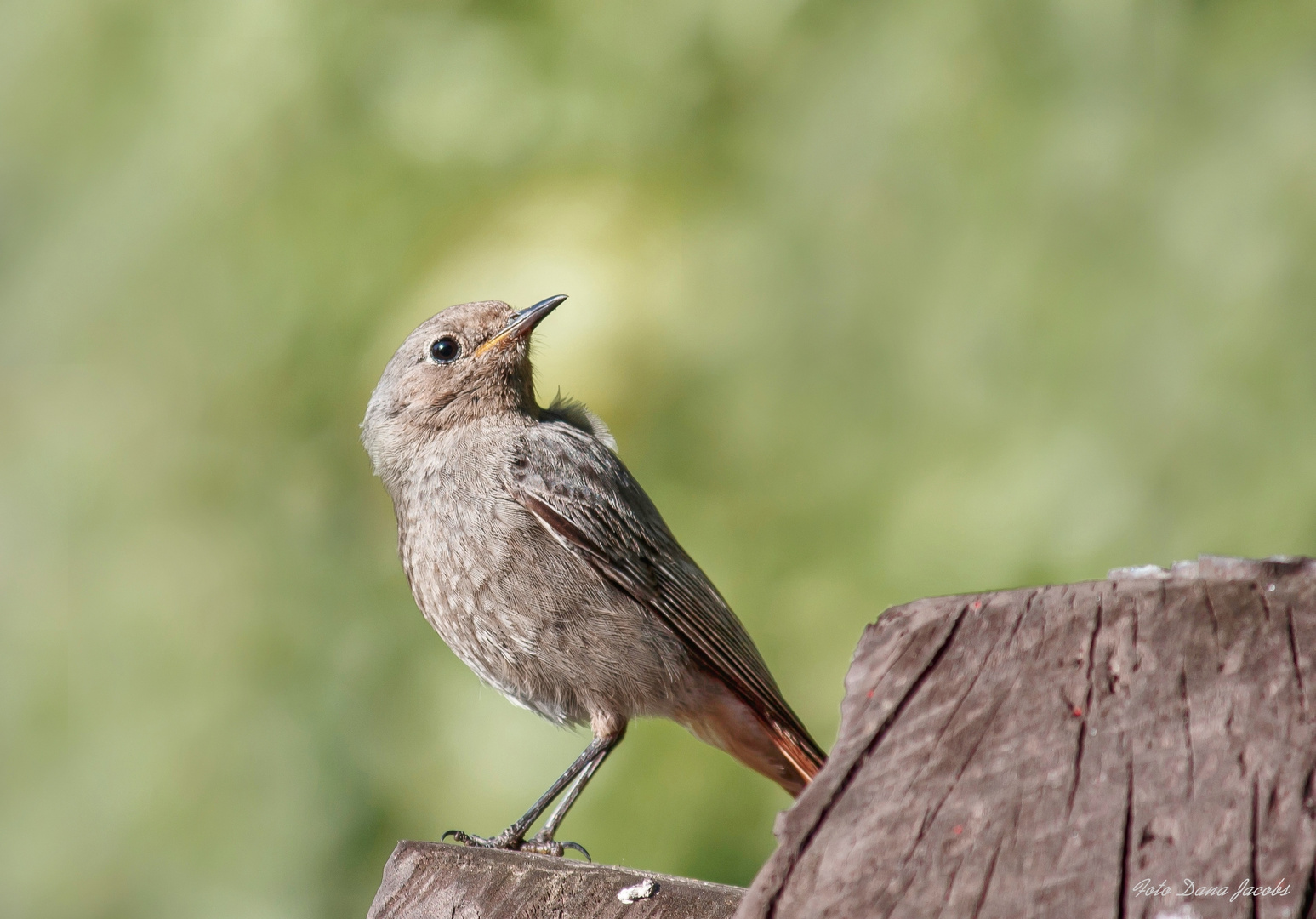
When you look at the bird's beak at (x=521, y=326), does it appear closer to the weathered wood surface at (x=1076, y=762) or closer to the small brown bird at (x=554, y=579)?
the small brown bird at (x=554, y=579)

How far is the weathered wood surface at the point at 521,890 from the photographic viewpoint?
6.32 feet

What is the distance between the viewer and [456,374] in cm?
440

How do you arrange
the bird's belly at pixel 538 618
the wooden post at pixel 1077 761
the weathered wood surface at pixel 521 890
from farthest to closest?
the bird's belly at pixel 538 618
the weathered wood surface at pixel 521 890
the wooden post at pixel 1077 761

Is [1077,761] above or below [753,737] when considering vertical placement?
above

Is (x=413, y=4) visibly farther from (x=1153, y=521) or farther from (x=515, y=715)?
(x=1153, y=521)

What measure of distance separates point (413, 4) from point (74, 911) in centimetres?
404

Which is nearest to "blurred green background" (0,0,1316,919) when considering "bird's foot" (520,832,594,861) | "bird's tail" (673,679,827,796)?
"bird's tail" (673,679,827,796)

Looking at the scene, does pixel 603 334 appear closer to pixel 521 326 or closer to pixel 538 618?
pixel 521 326

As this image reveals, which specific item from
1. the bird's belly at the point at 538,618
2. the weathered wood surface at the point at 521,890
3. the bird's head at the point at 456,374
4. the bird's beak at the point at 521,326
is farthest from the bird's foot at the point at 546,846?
the bird's beak at the point at 521,326

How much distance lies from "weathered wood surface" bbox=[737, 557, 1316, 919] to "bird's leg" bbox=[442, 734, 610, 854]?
6.39 ft

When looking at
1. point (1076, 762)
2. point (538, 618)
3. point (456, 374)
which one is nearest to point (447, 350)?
point (456, 374)

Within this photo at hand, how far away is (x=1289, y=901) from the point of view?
4.33 feet

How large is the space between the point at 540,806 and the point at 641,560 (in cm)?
87

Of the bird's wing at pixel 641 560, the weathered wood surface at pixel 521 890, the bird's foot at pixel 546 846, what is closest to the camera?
the weathered wood surface at pixel 521 890
